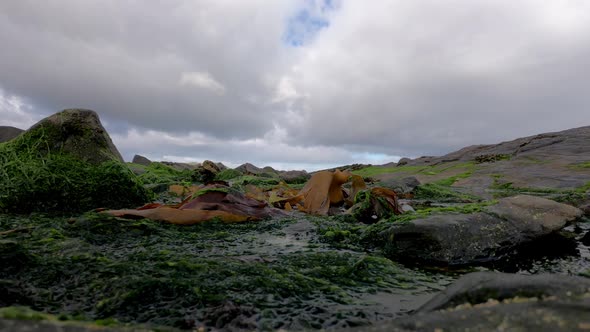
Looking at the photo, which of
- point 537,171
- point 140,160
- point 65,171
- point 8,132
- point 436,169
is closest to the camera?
point 65,171

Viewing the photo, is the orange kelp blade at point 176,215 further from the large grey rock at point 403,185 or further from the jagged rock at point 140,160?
the jagged rock at point 140,160

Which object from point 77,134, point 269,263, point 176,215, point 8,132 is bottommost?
point 269,263

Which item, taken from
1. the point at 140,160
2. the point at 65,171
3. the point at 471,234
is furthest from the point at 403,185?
the point at 140,160

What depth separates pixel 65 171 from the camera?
448 cm

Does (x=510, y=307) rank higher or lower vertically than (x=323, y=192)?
lower

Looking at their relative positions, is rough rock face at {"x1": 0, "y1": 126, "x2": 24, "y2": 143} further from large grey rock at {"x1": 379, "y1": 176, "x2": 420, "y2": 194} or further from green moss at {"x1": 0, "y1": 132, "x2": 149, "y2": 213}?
large grey rock at {"x1": 379, "y1": 176, "x2": 420, "y2": 194}

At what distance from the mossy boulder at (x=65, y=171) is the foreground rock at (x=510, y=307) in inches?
168

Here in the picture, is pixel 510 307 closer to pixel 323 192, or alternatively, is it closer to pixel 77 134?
pixel 323 192

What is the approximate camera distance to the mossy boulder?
4.09m

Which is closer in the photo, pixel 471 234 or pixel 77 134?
pixel 471 234

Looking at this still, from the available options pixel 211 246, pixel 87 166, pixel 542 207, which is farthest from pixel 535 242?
pixel 87 166

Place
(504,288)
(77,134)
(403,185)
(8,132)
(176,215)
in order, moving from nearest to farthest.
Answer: (504,288) → (176,215) → (77,134) → (403,185) → (8,132)

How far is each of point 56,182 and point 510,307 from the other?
469cm

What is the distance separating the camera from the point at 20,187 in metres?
4.05
